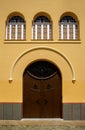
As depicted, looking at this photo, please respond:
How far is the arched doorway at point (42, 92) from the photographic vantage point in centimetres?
1755

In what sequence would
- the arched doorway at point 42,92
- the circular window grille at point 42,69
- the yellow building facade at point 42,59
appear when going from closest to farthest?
1. the yellow building facade at point 42,59
2. the arched doorway at point 42,92
3. the circular window grille at point 42,69

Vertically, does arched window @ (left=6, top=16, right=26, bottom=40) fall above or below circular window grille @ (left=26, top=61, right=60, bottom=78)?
above

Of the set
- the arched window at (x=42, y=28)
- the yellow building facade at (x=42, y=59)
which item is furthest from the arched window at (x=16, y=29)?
the arched window at (x=42, y=28)

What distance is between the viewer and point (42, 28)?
17.8 meters

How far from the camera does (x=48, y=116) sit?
17.5 meters

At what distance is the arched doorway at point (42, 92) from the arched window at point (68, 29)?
5.33 ft

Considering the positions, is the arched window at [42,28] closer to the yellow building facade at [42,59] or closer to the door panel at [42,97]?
the yellow building facade at [42,59]

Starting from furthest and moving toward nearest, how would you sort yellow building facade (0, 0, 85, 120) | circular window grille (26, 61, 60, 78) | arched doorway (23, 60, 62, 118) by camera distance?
circular window grille (26, 61, 60, 78) < arched doorway (23, 60, 62, 118) < yellow building facade (0, 0, 85, 120)

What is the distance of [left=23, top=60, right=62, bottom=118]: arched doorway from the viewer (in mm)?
17547

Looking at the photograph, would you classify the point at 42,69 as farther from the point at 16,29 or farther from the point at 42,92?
the point at 16,29

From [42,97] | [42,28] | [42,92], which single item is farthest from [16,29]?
[42,97]

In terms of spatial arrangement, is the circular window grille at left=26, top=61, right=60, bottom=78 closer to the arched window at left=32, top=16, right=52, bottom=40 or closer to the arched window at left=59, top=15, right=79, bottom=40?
the arched window at left=32, top=16, right=52, bottom=40

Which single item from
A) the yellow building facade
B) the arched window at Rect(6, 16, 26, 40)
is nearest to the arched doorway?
the yellow building facade

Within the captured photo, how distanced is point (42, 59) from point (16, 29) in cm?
207
